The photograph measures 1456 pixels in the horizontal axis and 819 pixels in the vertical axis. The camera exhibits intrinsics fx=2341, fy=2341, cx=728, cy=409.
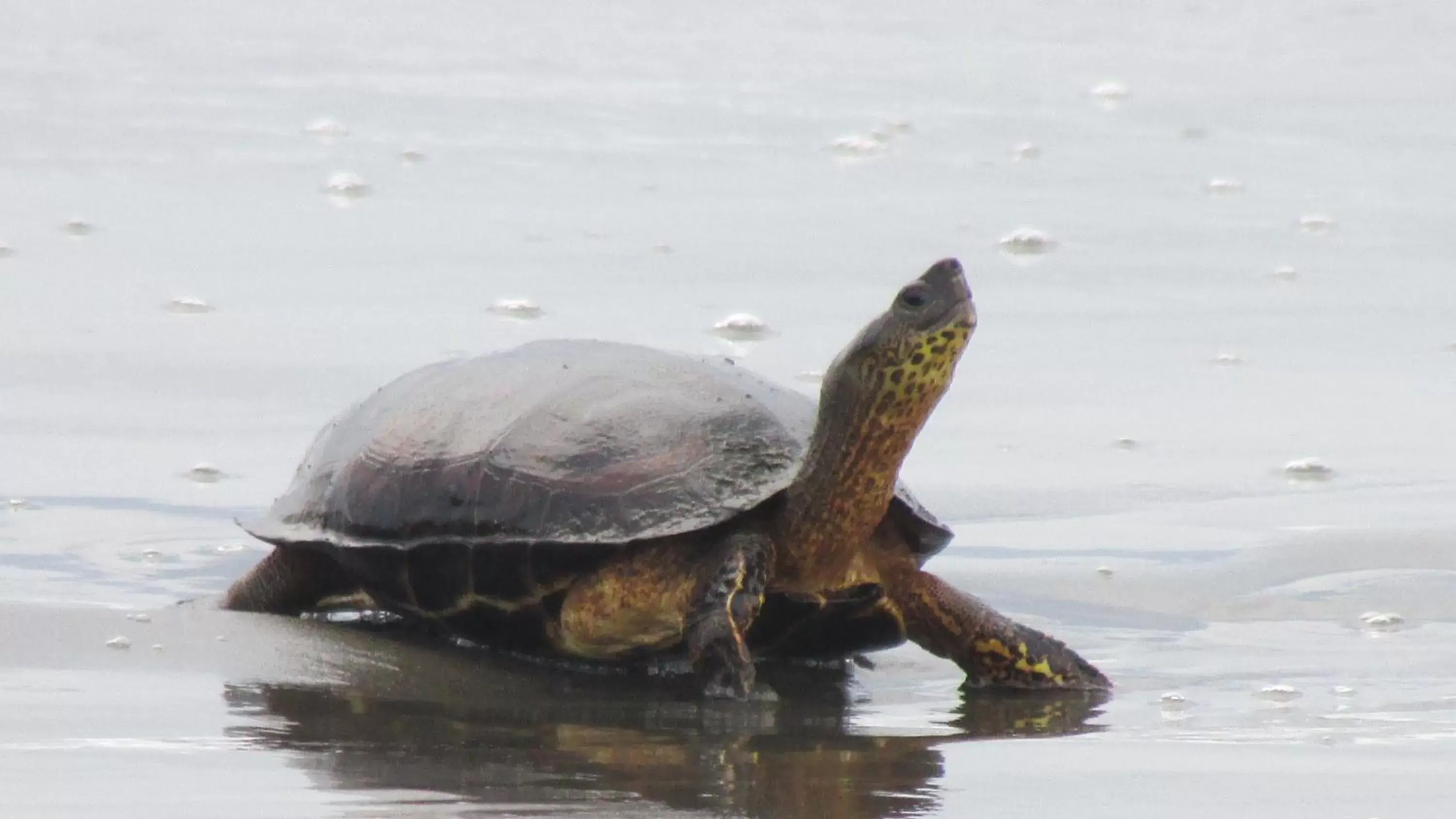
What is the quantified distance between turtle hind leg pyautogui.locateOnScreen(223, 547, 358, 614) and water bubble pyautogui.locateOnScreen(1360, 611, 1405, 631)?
2060mm

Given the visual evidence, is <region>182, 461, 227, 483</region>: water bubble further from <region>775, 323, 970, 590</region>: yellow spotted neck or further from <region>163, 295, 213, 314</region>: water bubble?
<region>775, 323, 970, 590</region>: yellow spotted neck

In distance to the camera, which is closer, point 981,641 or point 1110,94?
point 981,641

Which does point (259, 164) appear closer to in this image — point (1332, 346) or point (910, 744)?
point (1332, 346)

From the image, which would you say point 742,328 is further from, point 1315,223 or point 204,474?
point 1315,223

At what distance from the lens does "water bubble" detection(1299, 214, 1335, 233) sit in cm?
870

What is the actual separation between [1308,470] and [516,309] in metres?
2.52

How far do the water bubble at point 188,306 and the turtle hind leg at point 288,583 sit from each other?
2.58 meters

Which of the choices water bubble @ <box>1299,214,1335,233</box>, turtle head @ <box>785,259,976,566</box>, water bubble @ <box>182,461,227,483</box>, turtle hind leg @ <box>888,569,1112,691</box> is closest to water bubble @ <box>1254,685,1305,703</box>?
turtle hind leg @ <box>888,569,1112,691</box>

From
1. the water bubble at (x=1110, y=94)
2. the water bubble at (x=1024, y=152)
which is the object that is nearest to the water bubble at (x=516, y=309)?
the water bubble at (x=1024, y=152)

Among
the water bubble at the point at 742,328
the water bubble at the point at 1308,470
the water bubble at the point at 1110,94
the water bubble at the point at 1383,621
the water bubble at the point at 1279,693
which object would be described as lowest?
the water bubble at the point at 1279,693

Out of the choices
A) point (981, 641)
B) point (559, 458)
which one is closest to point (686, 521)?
point (559, 458)

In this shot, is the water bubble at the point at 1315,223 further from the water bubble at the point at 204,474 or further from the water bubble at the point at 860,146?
the water bubble at the point at 204,474

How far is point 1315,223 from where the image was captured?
877 centimetres

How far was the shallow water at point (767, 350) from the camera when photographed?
3.56m
